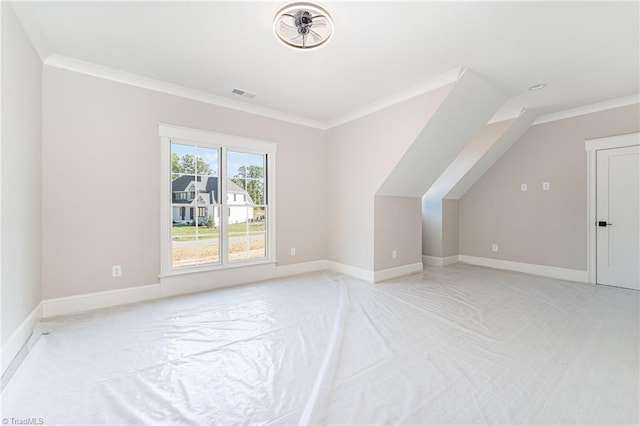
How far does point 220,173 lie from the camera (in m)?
3.93

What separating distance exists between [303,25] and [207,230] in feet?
9.01

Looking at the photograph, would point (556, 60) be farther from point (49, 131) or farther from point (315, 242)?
point (49, 131)

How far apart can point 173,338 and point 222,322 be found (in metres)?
0.44

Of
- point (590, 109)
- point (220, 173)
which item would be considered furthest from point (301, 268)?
point (590, 109)

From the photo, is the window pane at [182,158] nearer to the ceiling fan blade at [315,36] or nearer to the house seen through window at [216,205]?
the house seen through window at [216,205]

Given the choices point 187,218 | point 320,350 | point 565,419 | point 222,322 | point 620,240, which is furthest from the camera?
point 620,240

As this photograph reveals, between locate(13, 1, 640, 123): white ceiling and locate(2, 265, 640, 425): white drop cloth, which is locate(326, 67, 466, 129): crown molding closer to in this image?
locate(13, 1, 640, 123): white ceiling

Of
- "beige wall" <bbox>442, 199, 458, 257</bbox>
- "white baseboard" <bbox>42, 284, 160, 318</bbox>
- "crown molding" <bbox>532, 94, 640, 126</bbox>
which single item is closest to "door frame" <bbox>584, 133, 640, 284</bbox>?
"crown molding" <bbox>532, 94, 640, 126</bbox>

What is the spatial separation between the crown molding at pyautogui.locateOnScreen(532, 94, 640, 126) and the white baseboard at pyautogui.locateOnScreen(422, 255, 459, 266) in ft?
8.98

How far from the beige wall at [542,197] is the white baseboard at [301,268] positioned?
3.03 m

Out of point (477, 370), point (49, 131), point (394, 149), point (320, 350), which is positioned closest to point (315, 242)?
point (394, 149)

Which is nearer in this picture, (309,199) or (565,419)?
(565,419)

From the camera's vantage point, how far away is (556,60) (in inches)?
113

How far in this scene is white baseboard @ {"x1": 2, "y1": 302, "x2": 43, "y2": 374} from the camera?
191 centimetres
